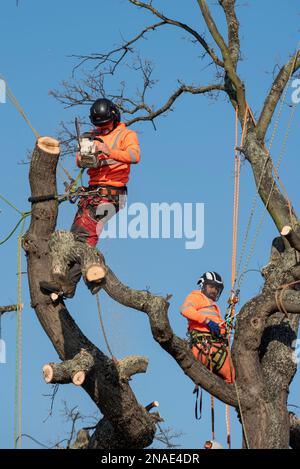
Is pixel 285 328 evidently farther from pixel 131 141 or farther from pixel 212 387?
pixel 131 141

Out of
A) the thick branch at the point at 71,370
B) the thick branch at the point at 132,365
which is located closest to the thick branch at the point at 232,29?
the thick branch at the point at 132,365

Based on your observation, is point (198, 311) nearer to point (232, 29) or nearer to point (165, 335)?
point (165, 335)

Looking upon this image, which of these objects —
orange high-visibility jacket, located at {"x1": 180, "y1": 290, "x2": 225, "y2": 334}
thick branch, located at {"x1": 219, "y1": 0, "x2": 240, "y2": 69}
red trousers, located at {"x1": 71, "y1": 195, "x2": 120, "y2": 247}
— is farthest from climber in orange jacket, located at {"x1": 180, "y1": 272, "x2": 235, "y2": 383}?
thick branch, located at {"x1": 219, "y1": 0, "x2": 240, "y2": 69}

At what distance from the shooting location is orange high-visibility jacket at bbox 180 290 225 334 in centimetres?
1417

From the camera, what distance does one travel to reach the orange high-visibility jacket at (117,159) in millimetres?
14047

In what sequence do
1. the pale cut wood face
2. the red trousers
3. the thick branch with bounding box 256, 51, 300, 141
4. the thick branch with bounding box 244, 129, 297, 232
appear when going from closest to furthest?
the pale cut wood face < the red trousers < the thick branch with bounding box 244, 129, 297, 232 < the thick branch with bounding box 256, 51, 300, 141

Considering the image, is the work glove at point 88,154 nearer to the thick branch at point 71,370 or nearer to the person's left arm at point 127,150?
the person's left arm at point 127,150

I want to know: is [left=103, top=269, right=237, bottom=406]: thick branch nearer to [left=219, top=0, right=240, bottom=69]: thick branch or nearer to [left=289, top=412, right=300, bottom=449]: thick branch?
[left=289, top=412, right=300, bottom=449]: thick branch

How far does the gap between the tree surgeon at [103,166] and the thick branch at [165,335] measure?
35.7 inches

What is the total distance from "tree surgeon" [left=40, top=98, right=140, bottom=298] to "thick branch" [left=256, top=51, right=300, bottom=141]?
2.39m
